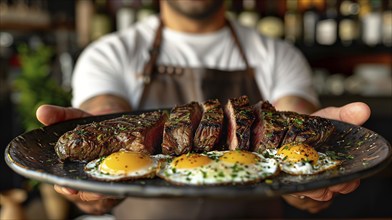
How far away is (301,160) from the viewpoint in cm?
144

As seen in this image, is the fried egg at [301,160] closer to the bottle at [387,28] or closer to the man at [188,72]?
the man at [188,72]

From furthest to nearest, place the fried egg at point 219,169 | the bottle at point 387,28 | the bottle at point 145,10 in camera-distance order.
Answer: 1. the bottle at point 387,28
2. the bottle at point 145,10
3. the fried egg at point 219,169

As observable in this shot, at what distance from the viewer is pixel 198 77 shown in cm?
270

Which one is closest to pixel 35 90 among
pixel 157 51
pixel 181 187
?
pixel 157 51

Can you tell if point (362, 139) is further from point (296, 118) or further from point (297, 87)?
point (297, 87)

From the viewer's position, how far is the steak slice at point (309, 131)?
5.41 ft

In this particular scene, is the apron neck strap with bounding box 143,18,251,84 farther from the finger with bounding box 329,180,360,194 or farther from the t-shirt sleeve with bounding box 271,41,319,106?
the finger with bounding box 329,180,360,194

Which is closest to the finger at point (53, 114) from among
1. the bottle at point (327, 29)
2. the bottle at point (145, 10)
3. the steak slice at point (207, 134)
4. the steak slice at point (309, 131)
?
the steak slice at point (207, 134)

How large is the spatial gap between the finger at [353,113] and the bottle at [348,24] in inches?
148

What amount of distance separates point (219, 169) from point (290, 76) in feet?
5.43

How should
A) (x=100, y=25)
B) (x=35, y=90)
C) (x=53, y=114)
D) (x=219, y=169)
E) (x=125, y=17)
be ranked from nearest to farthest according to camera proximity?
(x=219, y=169)
(x=53, y=114)
(x=35, y=90)
(x=125, y=17)
(x=100, y=25)

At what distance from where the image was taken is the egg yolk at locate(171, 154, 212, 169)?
1.38m

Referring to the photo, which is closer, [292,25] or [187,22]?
[187,22]

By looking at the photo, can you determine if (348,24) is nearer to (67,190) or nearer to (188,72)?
(188,72)
